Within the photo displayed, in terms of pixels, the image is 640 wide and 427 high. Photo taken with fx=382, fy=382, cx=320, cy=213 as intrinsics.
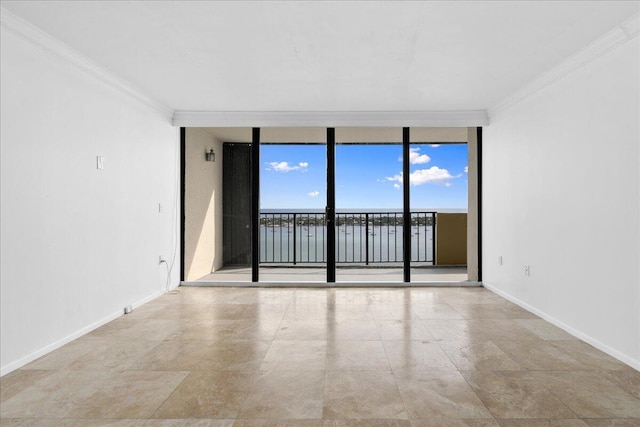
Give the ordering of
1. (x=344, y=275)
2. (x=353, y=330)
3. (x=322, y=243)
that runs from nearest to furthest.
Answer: (x=353, y=330) < (x=344, y=275) < (x=322, y=243)

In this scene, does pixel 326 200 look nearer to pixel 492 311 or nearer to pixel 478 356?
pixel 492 311

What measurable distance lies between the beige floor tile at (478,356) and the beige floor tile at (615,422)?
0.65 meters

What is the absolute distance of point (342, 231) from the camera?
7.37 meters

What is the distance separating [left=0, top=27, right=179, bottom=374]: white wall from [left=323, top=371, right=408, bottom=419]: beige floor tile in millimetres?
2172

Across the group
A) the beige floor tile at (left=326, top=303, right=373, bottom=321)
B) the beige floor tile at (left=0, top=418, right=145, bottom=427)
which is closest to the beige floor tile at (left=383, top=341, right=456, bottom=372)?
the beige floor tile at (left=326, top=303, right=373, bottom=321)

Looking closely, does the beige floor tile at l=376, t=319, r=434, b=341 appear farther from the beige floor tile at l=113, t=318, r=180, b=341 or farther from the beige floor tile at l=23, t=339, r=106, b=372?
the beige floor tile at l=23, t=339, r=106, b=372

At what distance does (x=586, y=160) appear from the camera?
10.3ft

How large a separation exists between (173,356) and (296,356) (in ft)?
3.02

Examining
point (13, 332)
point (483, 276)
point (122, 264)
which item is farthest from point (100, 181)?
point (483, 276)

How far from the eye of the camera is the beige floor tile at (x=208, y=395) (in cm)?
205

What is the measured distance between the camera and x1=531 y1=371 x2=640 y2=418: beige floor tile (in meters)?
2.05

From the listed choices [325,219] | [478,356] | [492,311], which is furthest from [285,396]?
[325,219]

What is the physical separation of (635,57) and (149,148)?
4.66m

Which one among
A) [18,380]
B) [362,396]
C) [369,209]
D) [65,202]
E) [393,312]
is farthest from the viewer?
[369,209]
